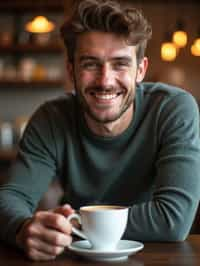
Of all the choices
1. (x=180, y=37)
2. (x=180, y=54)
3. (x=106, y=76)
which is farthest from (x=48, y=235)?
(x=180, y=54)

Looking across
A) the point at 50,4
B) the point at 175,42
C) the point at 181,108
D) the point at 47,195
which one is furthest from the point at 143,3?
the point at 181,108

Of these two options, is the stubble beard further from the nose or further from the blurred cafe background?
the blurred cafe background

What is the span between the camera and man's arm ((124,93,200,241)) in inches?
60.0

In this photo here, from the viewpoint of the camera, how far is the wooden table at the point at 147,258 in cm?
125

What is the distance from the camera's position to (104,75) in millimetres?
1727

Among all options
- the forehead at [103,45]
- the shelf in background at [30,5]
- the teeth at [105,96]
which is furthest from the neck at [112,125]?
the shelf in background at [30,5]

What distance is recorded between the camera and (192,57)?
32.1ft

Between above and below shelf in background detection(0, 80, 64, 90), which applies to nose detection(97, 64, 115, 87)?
above

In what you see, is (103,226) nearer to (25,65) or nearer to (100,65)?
(100,65)

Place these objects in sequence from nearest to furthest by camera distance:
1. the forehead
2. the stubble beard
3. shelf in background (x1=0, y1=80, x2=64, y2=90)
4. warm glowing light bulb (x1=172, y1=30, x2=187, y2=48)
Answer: the forehead < the stubble beard < shelf in background (x1=0, y1=80, x2=64, y2=90) < warm glowing light bulb (x1=172, y1=30, x2=187, y2=48)

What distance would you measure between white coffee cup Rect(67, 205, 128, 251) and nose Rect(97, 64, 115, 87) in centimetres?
52

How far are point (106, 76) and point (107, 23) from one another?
5.8 inches

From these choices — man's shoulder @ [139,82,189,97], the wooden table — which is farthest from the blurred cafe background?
the wooden table

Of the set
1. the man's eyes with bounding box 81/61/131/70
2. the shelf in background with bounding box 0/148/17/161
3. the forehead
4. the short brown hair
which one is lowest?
the shelf in background with bounding box 0/148/17/161
